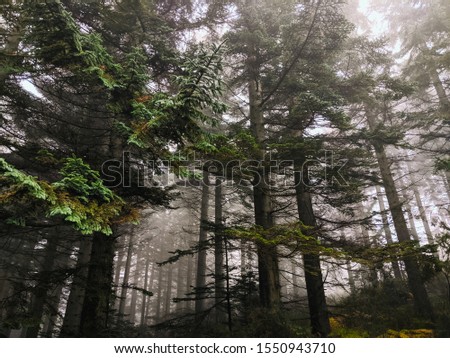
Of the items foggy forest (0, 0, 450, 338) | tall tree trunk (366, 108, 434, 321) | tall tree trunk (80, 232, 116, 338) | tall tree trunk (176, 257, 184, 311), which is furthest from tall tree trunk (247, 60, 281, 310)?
tall tree trunk (176, 257, 184, 311)

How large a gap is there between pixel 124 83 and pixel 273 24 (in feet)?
27.6

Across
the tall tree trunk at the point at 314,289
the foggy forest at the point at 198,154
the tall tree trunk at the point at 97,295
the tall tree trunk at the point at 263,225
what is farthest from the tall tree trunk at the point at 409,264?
the tall tree trunk at the point at 97,295

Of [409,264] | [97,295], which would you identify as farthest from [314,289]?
[97,295]

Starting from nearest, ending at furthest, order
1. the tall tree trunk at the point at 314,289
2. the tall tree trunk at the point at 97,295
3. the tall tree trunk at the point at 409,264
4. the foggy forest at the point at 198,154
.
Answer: the foggy forest at the point at 198,154
the tall tree trunk at the point at 97,295
the tall tree trunk at the point at 314,289
the tall tree trunk at the point at 409,264

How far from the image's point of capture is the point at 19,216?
4172 mm

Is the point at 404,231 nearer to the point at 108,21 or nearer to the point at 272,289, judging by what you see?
the point at 272,289

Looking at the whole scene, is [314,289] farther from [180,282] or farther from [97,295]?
[180,282]

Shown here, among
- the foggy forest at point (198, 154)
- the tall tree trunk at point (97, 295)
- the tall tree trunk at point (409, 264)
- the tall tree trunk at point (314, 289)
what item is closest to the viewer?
the foggy forest at point (198, 154)

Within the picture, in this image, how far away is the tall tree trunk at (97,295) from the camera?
5930 mm

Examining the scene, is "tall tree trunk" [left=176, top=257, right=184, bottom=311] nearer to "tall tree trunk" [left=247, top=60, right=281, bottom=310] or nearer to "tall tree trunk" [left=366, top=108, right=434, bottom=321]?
"tall tree trunk" [left=366, top=108, right=434, bottom=321]

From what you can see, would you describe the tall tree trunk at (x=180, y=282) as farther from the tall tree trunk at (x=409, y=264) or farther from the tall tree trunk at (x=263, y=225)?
the tall tree trunk at (x=263, y=225)

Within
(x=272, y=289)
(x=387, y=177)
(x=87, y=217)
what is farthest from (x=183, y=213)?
(x=87, y=217)

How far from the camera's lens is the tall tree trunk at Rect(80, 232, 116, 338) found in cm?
593

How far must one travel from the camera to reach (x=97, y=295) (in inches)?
234
